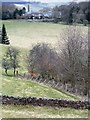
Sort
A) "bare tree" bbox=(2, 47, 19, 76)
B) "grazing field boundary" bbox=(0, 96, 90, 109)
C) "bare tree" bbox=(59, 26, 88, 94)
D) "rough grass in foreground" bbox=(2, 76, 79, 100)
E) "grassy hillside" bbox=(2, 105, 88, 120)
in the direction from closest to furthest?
"grassy hillside" bbox=(2, 105, 88, 120) → "grazing field boundary" bbox=(0, 96, 90, 109) → "rough grass in foreground" bbox=(2, 76, 79, 100) → "bare tree" bbox=(59, 26, 88, 94) → "bare tree" bbox=(2, 47, 19, 76)

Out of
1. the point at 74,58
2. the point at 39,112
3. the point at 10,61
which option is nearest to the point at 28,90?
the point at 74,58

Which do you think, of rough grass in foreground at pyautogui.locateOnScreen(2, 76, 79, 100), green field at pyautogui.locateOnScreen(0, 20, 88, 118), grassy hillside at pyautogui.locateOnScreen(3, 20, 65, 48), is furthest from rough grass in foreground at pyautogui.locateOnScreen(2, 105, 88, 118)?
grassy hillside at pyautogui.locateOnScreen(3, 20, 65, 48)

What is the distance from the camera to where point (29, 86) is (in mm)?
15773

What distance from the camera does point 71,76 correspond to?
18.6m

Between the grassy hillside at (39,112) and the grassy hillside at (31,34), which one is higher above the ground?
the grassy hillside at (31,34)

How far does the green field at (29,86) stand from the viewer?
8.40 m

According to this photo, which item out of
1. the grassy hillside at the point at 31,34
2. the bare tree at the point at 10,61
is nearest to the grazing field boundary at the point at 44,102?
the bare tree at the point at 10,61

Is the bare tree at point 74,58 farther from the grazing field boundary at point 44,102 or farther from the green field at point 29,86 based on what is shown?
the grazing field boundary at point 44,102

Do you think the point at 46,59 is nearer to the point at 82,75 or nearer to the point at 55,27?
the point at 82,75

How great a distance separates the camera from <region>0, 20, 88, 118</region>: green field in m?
8.40

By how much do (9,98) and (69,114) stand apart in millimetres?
2234

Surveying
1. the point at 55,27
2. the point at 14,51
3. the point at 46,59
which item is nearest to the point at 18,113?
the point at 46,59

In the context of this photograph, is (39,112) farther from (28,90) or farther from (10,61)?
(10,61)

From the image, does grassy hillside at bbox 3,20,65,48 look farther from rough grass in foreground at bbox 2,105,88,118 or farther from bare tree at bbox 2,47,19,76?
rough grass in foreground at bbox 2,105,88,118
